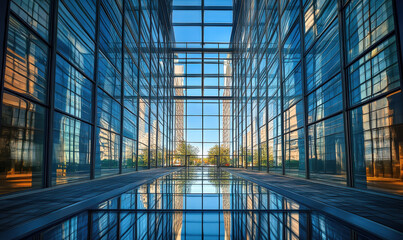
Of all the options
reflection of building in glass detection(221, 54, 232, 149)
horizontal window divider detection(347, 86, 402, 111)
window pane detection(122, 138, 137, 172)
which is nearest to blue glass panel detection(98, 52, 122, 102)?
window pane detection(122, 138, 137, 172)

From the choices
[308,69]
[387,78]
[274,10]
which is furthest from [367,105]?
[274,10]

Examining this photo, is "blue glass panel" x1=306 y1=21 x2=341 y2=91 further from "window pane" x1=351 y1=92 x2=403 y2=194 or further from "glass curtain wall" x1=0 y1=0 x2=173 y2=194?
"glass curtain wall" x1=0 y1=0 x2=173 y2=194

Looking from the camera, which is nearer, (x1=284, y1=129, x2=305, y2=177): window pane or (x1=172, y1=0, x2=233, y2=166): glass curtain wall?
(x1=284, y1=129, x2=305, y2=177): window pane

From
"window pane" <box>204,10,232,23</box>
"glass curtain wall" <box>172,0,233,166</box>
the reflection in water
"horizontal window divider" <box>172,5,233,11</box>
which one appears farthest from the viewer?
"glass curtain wall" <box>172,0,233,166</box>

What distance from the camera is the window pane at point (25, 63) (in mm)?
6305

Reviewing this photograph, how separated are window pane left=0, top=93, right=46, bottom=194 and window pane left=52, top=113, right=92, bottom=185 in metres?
0.82

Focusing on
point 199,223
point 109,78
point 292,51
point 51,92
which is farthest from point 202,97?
point 199,223

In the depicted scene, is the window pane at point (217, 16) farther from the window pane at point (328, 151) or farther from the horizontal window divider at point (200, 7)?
the window pane at point (328, 151)

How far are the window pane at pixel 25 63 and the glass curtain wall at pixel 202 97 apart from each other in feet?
91.5

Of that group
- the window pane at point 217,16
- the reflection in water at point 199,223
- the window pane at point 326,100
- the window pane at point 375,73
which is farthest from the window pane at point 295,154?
the window pane at point 217,16

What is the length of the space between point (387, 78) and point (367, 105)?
103 cm

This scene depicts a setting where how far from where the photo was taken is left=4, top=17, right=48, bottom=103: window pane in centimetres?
630

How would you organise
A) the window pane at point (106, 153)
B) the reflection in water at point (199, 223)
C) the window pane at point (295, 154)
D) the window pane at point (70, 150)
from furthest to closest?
the window pane at point (295, 154) < the window pane at point (106, 153) < the window pane at point (70, 150) < the reflection in water at point (199, 223)

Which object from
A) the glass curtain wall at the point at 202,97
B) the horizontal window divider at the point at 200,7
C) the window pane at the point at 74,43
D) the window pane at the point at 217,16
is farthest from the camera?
the glass curtain wall at the point at 202,97
